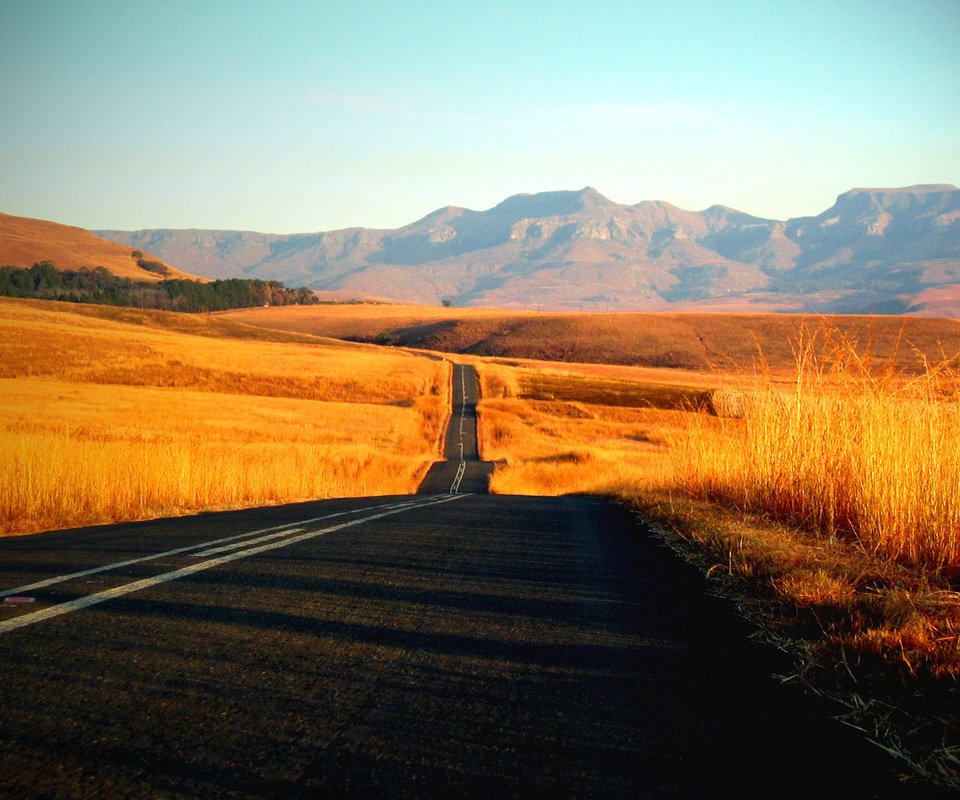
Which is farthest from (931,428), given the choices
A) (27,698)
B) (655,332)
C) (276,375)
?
(655,332)

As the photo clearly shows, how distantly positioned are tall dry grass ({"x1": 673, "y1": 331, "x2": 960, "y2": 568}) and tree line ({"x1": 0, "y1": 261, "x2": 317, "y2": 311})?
511ft

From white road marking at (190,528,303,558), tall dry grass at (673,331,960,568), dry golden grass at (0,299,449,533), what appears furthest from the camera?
dry golden grass at (0,299,449,533)

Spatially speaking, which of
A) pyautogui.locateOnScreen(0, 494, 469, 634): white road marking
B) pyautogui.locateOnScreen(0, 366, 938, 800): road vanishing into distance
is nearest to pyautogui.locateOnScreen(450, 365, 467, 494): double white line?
pyautogui.locateOnScreen(0, 494, 469, 634): white road marking

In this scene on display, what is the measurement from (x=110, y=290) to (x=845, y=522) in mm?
178797

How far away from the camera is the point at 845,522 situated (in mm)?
8188

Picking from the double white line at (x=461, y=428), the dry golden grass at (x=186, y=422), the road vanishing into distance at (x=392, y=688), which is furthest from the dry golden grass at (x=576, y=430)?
the road vanishing into distance at (x=392, y=688)

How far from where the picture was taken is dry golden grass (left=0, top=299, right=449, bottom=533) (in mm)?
12570

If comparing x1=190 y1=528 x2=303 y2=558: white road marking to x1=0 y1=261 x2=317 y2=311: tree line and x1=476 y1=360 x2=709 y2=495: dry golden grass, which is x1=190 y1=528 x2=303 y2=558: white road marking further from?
x1=0 y1=261 x2=317 y2=311: tree line

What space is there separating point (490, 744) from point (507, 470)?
33292 millimetres

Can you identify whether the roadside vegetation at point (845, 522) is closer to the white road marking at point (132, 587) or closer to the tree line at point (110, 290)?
the white road marking at point (132, 587)

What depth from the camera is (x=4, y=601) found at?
500 centimetres

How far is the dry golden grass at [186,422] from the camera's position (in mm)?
12570

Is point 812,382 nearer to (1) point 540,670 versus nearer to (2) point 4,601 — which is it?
(1) point 540,670

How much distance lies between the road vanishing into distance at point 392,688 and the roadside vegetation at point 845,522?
29 cm
